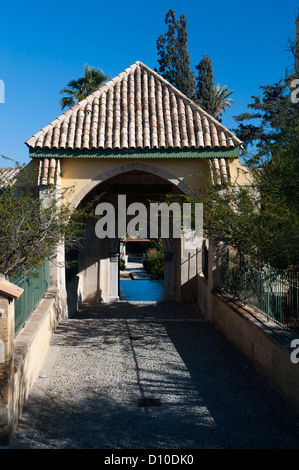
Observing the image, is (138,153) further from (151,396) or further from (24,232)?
(151,396)

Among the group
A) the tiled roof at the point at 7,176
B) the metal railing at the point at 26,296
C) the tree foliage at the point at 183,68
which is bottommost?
the metal railing at the point at 26,296

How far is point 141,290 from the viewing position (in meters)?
26.9

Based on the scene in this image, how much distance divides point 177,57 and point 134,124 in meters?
22.2

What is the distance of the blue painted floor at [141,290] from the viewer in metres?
22.9

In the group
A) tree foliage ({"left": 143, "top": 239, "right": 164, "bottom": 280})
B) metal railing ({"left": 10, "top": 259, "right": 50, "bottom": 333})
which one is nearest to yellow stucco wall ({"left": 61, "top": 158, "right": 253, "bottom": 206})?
metal railing ({"left": 10, "top": 259, "right": 50, "bottom": 333})

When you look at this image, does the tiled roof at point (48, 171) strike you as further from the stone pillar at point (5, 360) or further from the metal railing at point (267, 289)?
the stone pillar at point (5, 360)

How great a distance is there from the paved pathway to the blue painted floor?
36.3 ft

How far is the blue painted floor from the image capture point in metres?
22.9

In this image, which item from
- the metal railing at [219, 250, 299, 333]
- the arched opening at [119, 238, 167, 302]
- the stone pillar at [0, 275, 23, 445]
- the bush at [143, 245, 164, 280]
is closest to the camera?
the stone pillar at [0, 275, 23, 445]

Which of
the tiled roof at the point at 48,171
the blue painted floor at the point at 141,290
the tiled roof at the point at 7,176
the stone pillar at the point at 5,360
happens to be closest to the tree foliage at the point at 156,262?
the blue painted floor at the point at 141,290

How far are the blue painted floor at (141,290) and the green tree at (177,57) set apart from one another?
12.9 metres

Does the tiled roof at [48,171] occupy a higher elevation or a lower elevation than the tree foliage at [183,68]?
lower

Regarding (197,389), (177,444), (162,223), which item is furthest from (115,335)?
(162,223)

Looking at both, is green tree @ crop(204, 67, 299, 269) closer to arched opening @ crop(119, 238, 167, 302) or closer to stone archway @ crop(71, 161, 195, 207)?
stone archway @ crop(71, 161, 195, 207)
